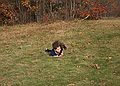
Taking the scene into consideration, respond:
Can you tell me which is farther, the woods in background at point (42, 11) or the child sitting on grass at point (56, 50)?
the woods in background at point (42, 11)

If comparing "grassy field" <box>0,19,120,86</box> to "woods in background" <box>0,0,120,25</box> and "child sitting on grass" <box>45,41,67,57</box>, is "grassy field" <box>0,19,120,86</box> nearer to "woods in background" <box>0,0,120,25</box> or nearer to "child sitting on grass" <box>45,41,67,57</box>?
"child sitting on grass" <box>45,41,67,57</box>

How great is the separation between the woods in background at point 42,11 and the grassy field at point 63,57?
2.81m

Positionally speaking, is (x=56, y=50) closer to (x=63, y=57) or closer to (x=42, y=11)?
(x=63, y=57)

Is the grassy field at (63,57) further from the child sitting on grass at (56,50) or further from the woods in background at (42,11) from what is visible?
the woods in background at (42,11)

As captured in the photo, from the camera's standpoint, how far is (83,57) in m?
12.3

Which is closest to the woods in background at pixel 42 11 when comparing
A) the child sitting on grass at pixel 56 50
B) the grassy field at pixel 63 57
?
the grassy field at pixel 63 57

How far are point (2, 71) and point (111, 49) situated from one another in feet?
14.9

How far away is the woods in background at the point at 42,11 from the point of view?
72.6 feet

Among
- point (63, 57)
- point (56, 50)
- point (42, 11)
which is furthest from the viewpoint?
point (42, 11)

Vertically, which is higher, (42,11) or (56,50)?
(42,11)

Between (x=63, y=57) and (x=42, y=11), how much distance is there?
10656 millimetres

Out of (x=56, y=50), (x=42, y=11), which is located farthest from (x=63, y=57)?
(x=42, y=11)

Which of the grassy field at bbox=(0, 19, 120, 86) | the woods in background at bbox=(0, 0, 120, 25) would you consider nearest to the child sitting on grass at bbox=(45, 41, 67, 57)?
the grassy field at bbox=(0, 19, 120, 86)

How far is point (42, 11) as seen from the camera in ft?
74.2
